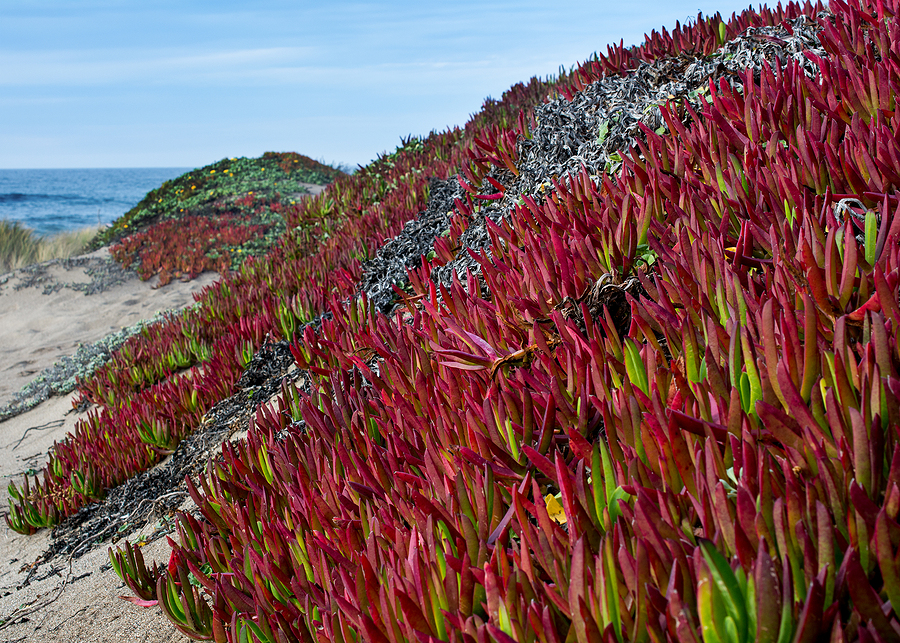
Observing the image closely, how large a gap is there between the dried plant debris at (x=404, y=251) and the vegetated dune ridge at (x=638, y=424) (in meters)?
0.92

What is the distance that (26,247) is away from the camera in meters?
17.4

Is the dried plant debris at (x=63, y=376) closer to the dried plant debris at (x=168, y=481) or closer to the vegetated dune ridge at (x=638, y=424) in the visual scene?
the dried plant debris at (x=168, y=481)

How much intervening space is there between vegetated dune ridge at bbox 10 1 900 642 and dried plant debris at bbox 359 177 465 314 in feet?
3.03

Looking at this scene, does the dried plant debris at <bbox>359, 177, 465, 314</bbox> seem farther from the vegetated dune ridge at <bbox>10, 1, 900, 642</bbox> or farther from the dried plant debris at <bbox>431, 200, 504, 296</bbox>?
the vegetated dune ridge at <bbox>10, 1, 900, 642</bbox>

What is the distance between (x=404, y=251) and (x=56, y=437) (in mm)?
4133

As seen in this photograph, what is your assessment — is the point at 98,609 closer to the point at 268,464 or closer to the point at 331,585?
the point at 268,464

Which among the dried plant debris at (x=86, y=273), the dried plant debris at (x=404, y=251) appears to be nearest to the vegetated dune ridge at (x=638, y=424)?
the dried plant debris at (x=404, y=251)

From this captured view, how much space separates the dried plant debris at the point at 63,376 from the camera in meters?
7.31

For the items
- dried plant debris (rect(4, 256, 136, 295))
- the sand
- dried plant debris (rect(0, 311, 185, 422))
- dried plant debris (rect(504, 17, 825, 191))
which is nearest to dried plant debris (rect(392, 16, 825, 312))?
dried plant debris (rect(504, 17, 825, 191))

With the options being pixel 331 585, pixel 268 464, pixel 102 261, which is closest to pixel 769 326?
pixel 331 585

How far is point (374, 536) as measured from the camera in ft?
5.10

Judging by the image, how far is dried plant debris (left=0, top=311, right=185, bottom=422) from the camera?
731 cm

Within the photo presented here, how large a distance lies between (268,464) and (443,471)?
43.5 inches

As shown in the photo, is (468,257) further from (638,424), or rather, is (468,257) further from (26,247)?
(26,247)
